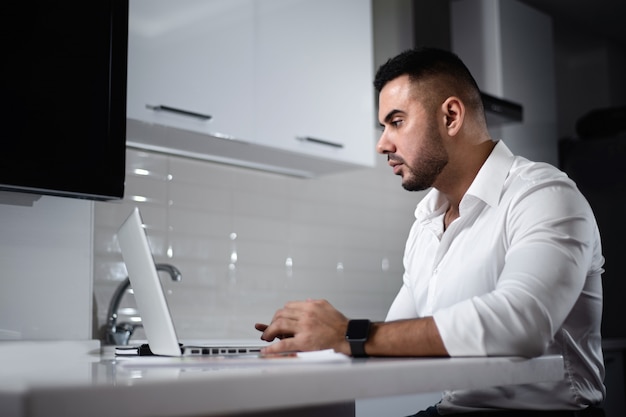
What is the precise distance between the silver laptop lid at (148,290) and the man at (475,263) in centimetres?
18

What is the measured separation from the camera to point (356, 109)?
10.2 ft

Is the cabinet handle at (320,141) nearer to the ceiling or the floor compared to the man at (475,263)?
nearer to the ceiling

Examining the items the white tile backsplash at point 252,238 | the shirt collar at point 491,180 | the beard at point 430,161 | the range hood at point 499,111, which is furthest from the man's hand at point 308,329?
the range hood at point 499,111

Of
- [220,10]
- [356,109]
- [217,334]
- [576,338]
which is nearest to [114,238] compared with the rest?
[217,334]

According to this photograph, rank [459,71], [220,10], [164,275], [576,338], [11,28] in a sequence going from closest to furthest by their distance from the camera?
[576,338]
[11,28]
[459,71]
[220,10]
[164,275]

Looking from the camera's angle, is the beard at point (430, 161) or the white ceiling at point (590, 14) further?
the white ceiling at point (590, 14)

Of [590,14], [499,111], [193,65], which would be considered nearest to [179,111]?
[193,65]

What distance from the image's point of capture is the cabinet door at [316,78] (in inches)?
108

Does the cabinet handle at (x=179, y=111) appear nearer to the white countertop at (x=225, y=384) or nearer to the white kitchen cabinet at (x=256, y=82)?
the white kitchen cabinet at (x=256, y=82)

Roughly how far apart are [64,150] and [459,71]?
3.55 ft

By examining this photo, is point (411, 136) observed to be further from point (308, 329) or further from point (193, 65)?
point (308, 329)

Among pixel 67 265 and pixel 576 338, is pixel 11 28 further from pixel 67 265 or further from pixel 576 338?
pixel 576 338

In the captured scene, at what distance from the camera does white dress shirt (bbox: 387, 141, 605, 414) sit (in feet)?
4.23

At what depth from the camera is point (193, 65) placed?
250 centimetres
